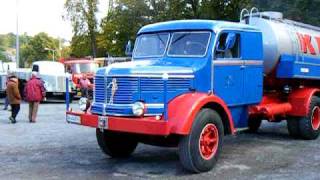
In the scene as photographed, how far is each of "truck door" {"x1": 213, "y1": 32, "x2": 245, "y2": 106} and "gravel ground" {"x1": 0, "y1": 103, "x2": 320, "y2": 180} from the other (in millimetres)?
1192

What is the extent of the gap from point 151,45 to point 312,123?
4779mm

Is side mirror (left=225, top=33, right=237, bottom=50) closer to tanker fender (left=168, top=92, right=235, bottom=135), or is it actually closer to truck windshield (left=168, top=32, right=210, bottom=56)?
truck windshield (left=168, top=32, right=210, bottom=56)

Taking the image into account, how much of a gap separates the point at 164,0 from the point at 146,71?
39553 mm

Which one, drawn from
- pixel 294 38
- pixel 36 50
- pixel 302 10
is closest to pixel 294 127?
pixel 294 38

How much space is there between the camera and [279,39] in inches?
476

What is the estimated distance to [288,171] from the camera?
9055 millimetres

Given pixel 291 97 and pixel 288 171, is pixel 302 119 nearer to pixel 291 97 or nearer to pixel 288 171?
pixel 291 97

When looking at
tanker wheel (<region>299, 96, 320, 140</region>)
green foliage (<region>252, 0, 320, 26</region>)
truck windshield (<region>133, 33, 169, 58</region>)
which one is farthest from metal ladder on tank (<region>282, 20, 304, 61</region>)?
green foliage (<region>252, 0, 320, 26</region>)

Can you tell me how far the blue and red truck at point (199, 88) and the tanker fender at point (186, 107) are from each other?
0.02 metres

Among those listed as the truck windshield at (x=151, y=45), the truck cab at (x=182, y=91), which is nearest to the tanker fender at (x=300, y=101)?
the truck cab at (x=182, y=91)

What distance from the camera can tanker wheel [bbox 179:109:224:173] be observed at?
8.68 meters

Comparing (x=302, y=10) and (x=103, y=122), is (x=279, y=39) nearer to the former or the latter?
(x=103, y=122)

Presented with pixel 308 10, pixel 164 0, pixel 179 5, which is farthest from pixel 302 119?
pixel 164 0

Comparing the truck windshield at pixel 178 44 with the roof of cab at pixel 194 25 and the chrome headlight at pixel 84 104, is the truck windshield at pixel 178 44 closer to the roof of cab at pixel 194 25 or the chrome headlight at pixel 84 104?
the roof of cab at pixel 194 25
